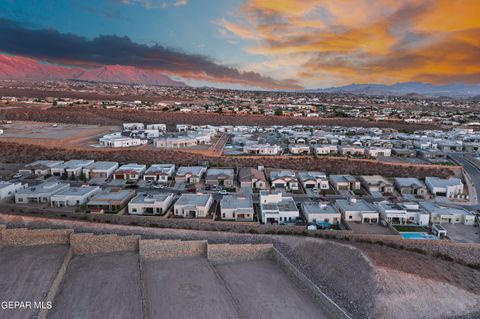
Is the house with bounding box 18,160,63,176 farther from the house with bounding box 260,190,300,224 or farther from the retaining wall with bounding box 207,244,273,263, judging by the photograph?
the retaining wall with bounding box 207,244,273,263

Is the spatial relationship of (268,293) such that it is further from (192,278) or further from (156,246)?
(156,246)

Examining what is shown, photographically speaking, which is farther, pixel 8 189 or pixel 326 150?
pixel 326 150

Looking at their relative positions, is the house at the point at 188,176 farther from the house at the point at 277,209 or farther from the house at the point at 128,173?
the house at the point at 277,209

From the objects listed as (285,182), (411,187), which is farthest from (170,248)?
(411,187)

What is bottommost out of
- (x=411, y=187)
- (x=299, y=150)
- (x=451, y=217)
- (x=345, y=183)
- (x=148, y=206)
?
(x=148, y=206)

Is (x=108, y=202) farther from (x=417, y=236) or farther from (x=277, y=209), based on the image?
(x=417, y=236)

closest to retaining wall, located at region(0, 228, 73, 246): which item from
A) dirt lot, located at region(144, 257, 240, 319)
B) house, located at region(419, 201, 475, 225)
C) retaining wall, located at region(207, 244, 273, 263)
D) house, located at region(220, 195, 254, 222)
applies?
dirt lot, located at region(144, 257, 240, 319)

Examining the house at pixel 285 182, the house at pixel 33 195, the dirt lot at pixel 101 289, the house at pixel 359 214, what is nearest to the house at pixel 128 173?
the house at pixel 33 195
